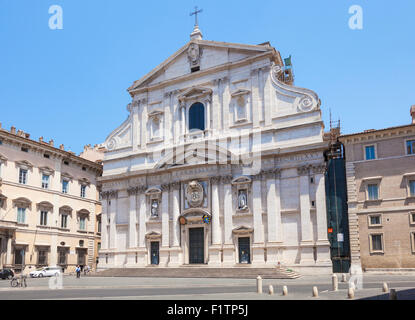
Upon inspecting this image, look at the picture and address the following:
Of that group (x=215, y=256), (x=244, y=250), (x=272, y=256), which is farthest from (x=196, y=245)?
(x=272, y=256)

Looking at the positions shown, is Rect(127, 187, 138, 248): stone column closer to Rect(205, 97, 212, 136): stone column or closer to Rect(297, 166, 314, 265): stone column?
Rect(205, 97, 212, 136): stone column

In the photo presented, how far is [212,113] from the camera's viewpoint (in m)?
41.9

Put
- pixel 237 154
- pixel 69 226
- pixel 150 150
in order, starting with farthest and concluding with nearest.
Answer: pixel 69 226 < pixel 150 150 < pixel 237 154

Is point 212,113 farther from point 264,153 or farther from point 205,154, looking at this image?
point 264,153

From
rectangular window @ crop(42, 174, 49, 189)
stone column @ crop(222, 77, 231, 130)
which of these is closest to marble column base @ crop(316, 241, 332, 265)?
stone column @ crop(222, 77, 231, 130)

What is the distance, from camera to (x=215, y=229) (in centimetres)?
3875

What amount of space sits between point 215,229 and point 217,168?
545 centimetres

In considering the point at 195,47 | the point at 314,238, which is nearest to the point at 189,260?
the point at 314,238

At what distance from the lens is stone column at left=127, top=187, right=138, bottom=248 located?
43.1 meters

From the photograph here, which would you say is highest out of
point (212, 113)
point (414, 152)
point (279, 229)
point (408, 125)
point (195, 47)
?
point (195, 47)

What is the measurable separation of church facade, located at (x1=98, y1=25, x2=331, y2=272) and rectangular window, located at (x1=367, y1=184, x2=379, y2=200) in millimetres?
3688

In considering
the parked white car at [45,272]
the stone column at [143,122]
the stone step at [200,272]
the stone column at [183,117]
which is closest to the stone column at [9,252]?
the parked white car at [45,272]
